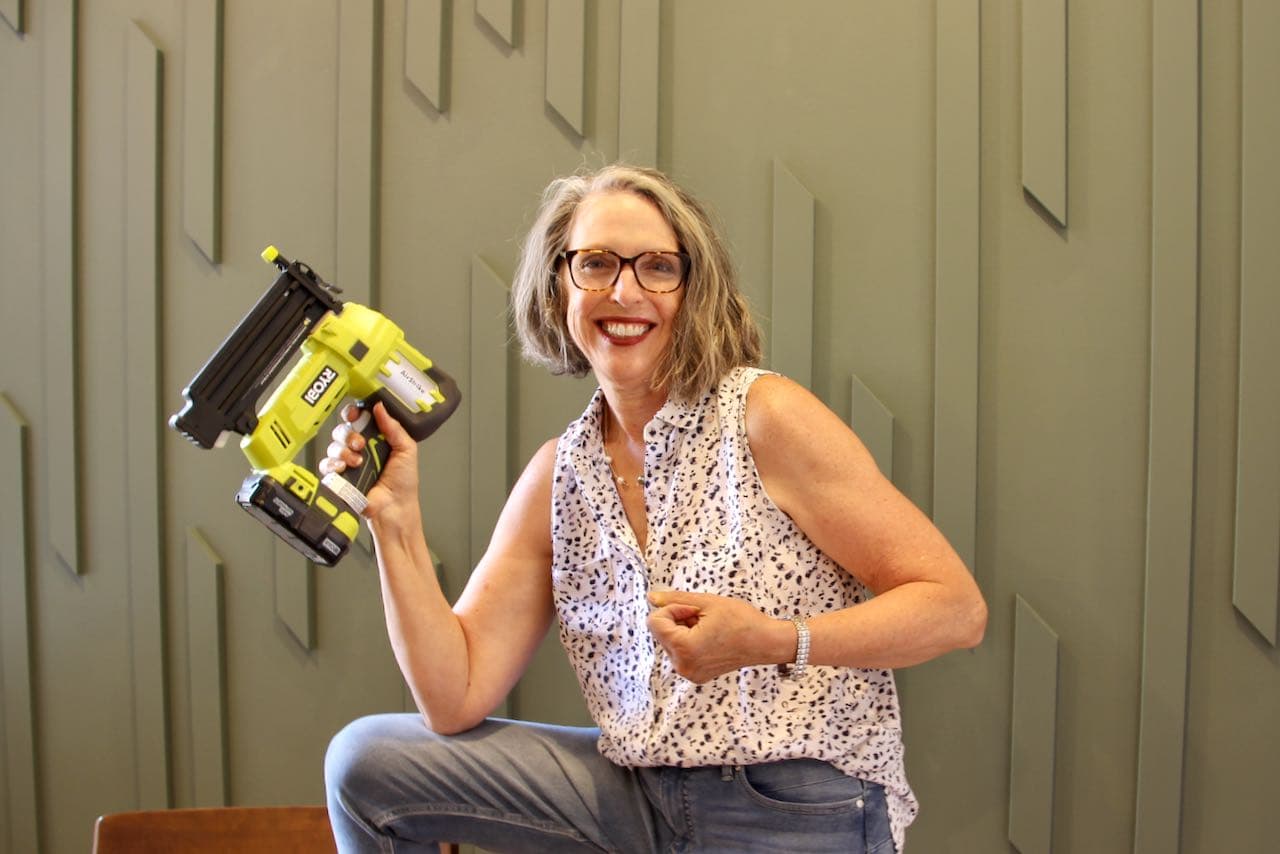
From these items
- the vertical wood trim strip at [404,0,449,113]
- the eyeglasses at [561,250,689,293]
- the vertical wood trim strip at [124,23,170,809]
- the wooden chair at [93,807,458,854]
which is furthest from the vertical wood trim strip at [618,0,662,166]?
the wooden chair at [93,807,458,854]

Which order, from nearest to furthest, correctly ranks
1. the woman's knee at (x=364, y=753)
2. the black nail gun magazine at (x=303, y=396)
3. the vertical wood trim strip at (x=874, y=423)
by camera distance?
the black nail gun magazine at (x=303, y=396)
the woman's knee at (x=364, y=753)
the vertical wood trim strip at (x=874, y=423)

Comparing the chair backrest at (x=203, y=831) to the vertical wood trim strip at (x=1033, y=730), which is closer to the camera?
the chair backrest at (x=203, y=831)

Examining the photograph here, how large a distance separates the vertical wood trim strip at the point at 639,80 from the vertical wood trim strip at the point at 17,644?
1180mm

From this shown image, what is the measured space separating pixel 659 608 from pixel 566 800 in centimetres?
33

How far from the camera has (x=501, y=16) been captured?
6.32 feet

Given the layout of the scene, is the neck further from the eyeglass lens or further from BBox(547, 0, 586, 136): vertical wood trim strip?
BBox(547, 0, 586, 136): vertical wood trim strip

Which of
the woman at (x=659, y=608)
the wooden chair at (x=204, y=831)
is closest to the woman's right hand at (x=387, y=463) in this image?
the woman at (x=659, y=608)

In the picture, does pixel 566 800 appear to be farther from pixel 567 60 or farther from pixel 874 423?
pixel 567 60

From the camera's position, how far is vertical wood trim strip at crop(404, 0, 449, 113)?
6.39ft

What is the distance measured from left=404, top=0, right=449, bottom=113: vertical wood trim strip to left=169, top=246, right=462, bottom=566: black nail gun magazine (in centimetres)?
68

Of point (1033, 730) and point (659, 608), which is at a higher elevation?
point (659, 608)

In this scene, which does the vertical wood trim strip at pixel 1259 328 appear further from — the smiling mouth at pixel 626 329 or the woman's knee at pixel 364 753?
the woman's knee at pixel 364 753

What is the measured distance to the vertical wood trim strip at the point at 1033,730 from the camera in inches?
69.2

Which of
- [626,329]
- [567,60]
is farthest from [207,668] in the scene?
[567,60]
